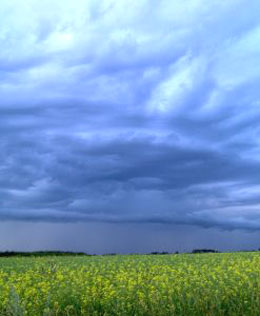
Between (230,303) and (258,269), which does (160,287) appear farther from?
(258,269)

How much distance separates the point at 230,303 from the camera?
12836 millimetres

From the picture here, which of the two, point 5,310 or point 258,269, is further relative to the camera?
point 258,269

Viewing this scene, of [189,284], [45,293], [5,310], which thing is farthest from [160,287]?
[5,310]

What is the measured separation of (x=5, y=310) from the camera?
12648 mm

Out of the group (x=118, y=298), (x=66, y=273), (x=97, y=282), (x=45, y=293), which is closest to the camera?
(x=118, y=298)

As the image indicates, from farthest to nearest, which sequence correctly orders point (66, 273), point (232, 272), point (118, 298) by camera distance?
point (66, 273), point (232, 272), point (118, 298)

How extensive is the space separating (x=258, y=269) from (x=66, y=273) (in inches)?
261

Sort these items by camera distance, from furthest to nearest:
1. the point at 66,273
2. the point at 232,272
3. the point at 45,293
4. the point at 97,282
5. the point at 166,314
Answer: the point at 66,273, the point at 232,272, the point at 97,282, the point at 45,293, the point at 166,314

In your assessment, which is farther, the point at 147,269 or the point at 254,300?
the point at 147,269

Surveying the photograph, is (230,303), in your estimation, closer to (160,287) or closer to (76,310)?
(160,287)

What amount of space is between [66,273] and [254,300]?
7.60 m

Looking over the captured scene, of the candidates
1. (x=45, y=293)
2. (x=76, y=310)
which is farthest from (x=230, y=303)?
(x=45, y=293)

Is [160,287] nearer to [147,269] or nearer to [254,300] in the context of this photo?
[254,300]

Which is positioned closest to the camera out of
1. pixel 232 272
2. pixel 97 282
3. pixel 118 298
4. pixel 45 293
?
pixel 118 298
